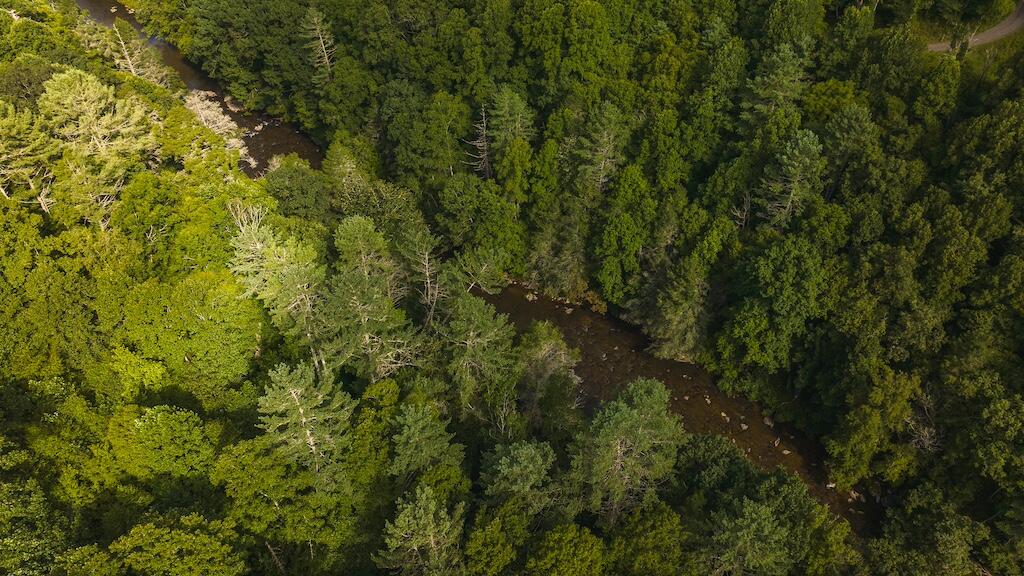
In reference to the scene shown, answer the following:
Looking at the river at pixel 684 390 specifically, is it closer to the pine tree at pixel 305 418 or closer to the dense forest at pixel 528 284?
the dense forest at pixel 528 284

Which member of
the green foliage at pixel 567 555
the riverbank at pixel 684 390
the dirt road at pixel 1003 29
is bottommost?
the riverbank at pixel 684 390

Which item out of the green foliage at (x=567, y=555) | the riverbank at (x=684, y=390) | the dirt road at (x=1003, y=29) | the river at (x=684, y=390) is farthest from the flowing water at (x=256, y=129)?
the dirt road at (x=1003, y=29)

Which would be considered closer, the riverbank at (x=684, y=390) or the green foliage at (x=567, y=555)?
the green foliage at (x=567, y=555)

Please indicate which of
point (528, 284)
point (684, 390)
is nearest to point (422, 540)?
point (684, 390)

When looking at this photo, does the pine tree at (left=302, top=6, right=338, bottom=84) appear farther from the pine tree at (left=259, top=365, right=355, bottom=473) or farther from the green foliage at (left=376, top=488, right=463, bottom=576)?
the green foliage at (left=376, top=488, right=463, bottom=576)

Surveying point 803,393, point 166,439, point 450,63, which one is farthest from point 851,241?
point 166,439

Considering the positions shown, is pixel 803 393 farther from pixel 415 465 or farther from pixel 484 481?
pixel 415 465
